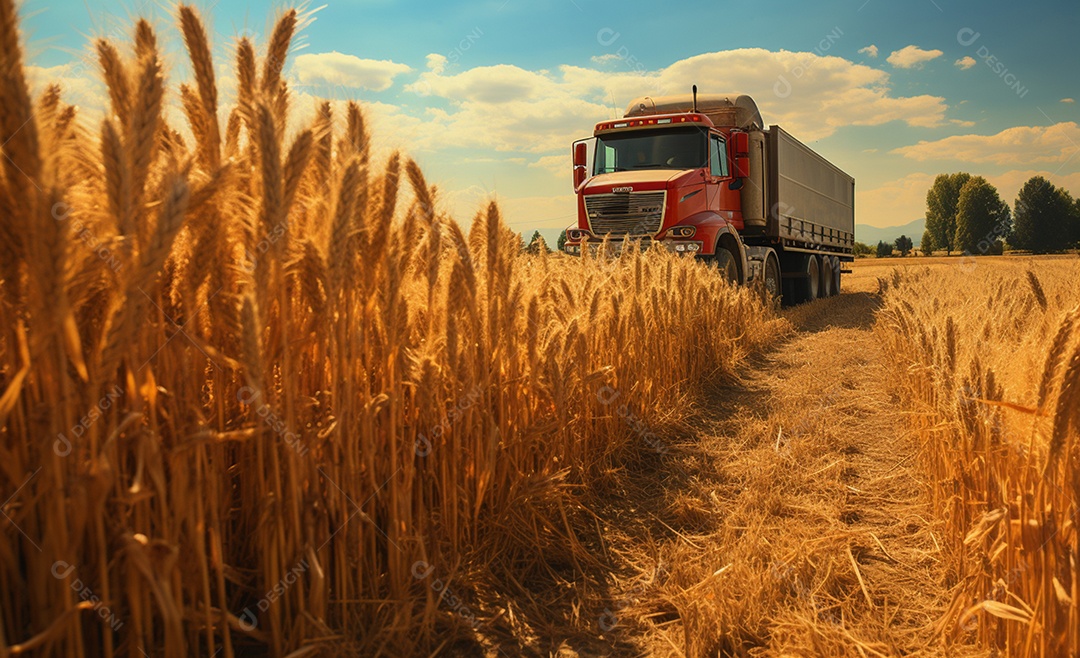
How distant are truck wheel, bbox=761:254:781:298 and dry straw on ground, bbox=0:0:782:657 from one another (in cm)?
1098

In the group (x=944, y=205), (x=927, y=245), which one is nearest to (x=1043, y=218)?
(x=927, y=245)

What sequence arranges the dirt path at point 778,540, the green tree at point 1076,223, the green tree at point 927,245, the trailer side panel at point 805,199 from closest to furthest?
the dirt path at point 778,540 → the trailer side panel at point 805,199 → the green tree at point 1076,223 → the green tree at point 927,245

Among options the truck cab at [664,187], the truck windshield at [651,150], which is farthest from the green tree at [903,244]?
the truck windshield at [651,150]

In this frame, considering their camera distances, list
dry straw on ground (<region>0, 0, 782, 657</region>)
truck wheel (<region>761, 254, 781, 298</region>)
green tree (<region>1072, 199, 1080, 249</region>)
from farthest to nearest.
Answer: green tree (<region>1072, 199, 1080, 249</region>) < truck wheel (<region>761, 254, 781, 298</region>) < dry straw on ground (<region>0, 0, 782, 657</region>)

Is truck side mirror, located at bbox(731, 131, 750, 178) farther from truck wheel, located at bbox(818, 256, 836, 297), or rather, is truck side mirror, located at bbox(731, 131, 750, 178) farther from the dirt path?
the dirt path

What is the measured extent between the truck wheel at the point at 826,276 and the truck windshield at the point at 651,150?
9.09 meters

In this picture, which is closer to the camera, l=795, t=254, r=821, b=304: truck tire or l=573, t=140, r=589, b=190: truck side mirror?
l=573, t=140, r=589, b=190: truck side mirror

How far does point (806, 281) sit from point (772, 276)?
3381mm

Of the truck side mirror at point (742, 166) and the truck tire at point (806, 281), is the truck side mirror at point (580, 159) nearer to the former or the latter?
the truck side mirror at point (742, 166)

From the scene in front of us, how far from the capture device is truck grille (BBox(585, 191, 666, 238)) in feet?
34.4

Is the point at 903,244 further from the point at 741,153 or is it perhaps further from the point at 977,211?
the point at 741,153

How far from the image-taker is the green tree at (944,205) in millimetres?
87338

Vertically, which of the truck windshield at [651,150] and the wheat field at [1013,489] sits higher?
the truck windshield at [651,150]

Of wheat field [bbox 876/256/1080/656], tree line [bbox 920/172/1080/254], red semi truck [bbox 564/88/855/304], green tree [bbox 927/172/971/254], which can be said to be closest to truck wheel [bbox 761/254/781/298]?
red semi truck [bbox 564/88/855/304]
